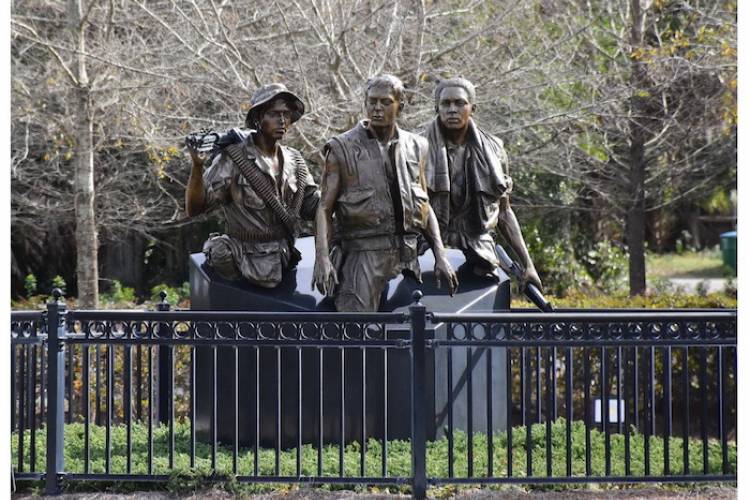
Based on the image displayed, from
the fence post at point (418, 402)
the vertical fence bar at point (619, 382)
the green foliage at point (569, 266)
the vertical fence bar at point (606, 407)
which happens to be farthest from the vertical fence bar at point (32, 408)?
the green foliage at point (569, 266)

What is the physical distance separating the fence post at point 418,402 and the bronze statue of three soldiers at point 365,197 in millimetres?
892

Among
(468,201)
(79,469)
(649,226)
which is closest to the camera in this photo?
(79,469)

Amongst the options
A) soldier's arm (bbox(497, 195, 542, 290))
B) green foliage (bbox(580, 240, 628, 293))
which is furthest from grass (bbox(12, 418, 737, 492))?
green foliage (bbox(580, 240, 628, 293))

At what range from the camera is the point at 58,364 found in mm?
6605

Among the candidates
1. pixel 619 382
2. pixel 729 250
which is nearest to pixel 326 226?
pixel 619 382

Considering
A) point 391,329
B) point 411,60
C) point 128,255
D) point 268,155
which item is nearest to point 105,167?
point 128,255

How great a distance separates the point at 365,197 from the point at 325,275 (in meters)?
0.57

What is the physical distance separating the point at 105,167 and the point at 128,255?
3608 millimetres

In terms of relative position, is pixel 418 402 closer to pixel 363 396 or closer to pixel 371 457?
pixel 363 396

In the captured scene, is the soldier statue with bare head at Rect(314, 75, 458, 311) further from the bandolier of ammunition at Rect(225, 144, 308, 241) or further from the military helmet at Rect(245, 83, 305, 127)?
the military helmet at Rect(245, 83, 305, 127)

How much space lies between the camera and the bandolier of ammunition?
7504mm

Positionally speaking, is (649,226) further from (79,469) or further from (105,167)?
(79,469)

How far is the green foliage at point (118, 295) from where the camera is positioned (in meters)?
17.6

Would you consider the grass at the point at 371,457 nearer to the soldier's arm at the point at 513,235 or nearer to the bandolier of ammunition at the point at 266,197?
the soldier's arm at the point at 513,235
